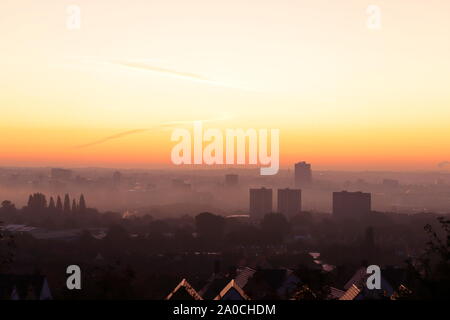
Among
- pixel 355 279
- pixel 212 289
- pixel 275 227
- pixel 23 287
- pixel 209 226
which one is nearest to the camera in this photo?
pixel 212 289

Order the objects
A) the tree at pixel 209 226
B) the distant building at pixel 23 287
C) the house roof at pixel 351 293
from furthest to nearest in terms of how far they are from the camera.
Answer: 1. the tree at pixel 209 226
2. the distant building at pixel 23 287
3. the house roof at pixel 351 293

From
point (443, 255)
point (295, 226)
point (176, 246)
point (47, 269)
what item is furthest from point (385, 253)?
point (443, 255)

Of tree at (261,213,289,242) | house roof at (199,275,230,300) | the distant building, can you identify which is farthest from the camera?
tree at (261,213,289,242)

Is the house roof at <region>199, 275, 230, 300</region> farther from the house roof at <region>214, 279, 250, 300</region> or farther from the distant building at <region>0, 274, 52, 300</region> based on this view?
the distant building at <region>0, 274, 52, 300</region>

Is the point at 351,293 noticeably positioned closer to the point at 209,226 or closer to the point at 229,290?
the point at 229,290

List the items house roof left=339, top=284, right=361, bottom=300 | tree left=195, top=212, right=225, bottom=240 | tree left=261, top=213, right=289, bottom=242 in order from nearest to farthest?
house roof left=339, top=284, right=361, bottom=300
tree left=195, top=212, right=225, bottom=240
tree left=261, top=213, right=289, bottom=242

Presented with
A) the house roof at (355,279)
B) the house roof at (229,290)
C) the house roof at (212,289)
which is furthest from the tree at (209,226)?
the house roof at (229,290)

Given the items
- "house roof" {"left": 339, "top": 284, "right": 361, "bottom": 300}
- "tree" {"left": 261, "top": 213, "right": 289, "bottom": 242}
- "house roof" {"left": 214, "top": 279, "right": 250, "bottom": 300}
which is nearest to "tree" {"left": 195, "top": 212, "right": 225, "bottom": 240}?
"tree" {"left": 261, "top": 213, "right": 289, "bottom": 242}

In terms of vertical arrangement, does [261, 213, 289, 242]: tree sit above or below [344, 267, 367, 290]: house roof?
below

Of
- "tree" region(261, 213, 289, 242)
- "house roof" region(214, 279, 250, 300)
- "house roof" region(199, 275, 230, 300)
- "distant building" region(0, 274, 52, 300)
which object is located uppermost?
"house roof" region(214, 279, 250, 300)

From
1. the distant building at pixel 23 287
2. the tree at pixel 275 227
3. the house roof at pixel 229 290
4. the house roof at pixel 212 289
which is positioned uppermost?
the house roof at pixel 229 290

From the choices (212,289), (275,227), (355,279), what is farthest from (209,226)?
(212,289)

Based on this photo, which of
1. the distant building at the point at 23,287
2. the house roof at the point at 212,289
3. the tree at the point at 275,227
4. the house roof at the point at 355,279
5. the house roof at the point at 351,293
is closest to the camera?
the house roof at the point at 351,293

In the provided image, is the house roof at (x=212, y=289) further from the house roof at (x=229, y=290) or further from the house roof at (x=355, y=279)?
the house roof at (x=355, y=279)
